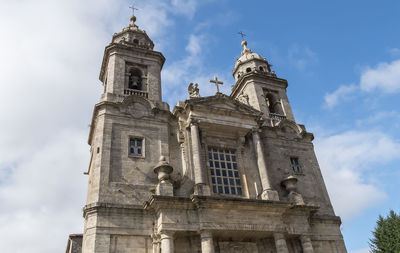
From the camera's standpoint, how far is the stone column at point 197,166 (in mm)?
15089

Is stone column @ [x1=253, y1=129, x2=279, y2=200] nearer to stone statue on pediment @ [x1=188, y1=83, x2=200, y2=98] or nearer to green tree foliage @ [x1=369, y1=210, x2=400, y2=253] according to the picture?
stone statue on pediment @ [x1=188, y1=83, x2=200, y2=98]

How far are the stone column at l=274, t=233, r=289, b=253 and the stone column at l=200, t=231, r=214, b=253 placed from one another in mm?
3089

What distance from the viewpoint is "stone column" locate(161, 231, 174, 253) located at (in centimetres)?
1288

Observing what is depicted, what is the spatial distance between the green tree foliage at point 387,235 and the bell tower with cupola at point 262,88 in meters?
9.89

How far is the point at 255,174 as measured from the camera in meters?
17.5

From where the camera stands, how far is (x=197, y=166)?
15.9 m

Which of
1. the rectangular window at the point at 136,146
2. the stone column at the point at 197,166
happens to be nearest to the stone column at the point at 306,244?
the stone column at the point at 197,166

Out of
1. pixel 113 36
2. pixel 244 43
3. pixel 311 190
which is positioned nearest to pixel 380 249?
pixel 311 190

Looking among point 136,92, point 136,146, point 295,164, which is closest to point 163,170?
point 136,146

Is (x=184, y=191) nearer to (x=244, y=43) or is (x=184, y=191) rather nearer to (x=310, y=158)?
(x=310, y=158)

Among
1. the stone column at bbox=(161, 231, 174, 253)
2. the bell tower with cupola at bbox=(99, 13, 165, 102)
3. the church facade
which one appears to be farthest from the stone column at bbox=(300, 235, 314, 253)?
the bell tower with cupola at bbox=(99, 13, 165, 102)

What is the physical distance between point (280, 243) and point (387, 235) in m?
12.6

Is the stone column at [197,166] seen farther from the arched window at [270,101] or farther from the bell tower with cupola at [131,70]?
the arched window at [270,101]

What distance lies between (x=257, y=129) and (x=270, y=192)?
3937 mm
